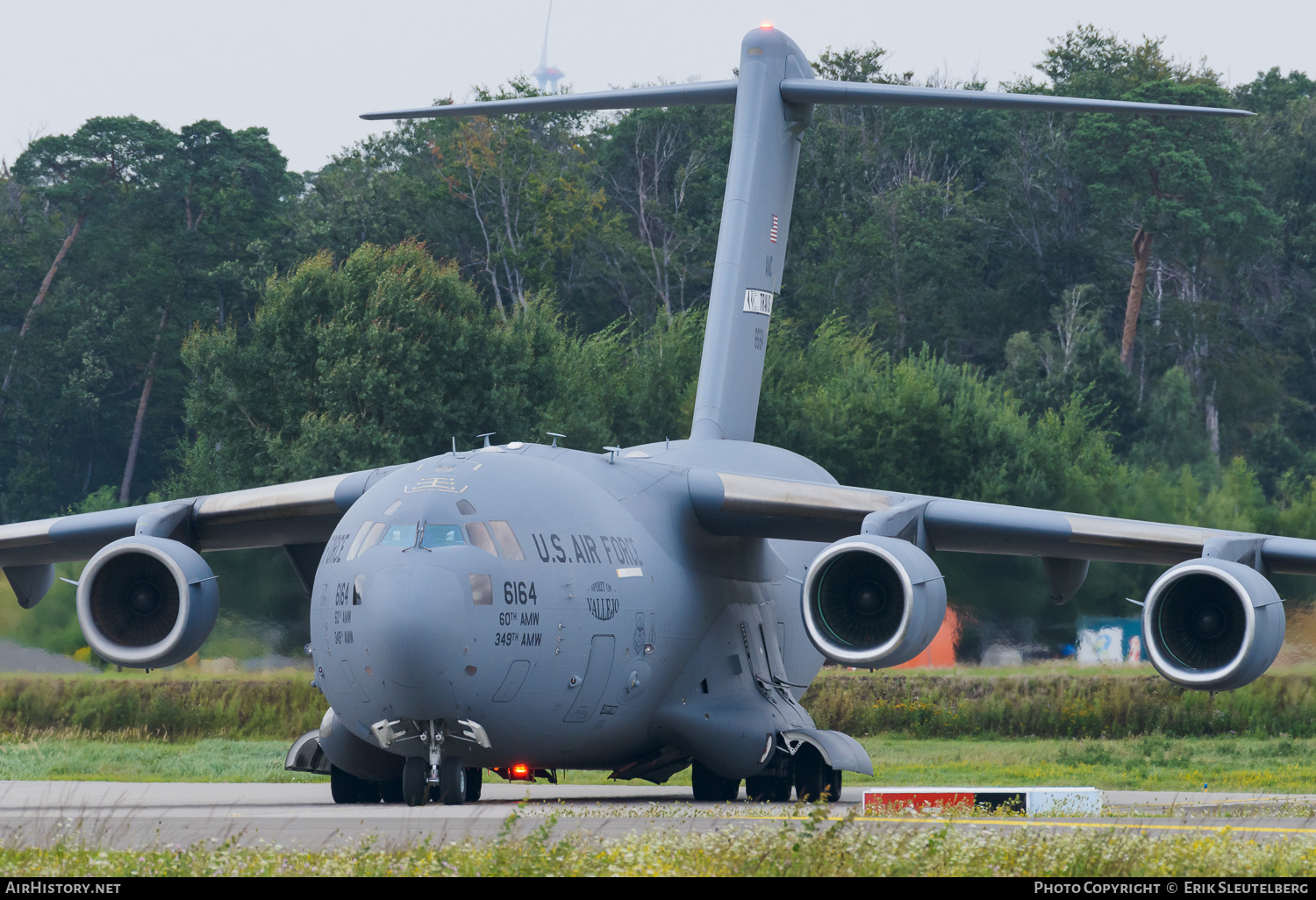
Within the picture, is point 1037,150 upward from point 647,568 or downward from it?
upward

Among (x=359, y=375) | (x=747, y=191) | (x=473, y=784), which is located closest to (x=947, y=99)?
(x=747, y=191)

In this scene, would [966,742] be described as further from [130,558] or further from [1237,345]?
[1237,345]

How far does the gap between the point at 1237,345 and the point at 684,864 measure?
46.5 m

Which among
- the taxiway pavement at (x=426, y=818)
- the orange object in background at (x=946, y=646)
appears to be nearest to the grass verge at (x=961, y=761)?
the orange object in background at (x=946, y=646)

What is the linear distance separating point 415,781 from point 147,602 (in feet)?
11.5

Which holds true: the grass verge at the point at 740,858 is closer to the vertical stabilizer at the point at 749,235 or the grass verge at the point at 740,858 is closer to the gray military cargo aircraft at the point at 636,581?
the gray military cargo aircraft at the point at 636,581

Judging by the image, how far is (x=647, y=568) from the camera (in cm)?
1378

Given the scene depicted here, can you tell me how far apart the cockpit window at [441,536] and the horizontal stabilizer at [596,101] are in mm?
5585

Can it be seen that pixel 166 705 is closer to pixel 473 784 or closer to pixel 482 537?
pixel 473 784

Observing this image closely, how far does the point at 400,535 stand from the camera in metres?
12.1

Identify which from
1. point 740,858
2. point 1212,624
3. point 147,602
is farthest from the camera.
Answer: point 147,602

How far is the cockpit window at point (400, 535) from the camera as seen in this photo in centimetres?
1205

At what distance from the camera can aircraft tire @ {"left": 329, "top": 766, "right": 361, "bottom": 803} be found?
14750mm

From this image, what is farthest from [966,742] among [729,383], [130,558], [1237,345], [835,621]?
[1237,345]
